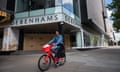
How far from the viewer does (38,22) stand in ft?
54.6

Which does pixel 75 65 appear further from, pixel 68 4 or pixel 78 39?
pixel 78 39

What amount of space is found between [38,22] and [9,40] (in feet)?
15.7

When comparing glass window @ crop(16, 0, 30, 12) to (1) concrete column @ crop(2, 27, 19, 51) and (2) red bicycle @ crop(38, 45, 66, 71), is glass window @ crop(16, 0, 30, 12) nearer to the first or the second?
(1) concrete column @ crop(2, 27, 19, 51)

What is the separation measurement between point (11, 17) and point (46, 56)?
45.7 feet

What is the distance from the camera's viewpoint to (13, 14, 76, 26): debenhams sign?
15695 millimetres

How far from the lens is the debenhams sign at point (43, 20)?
618 inches

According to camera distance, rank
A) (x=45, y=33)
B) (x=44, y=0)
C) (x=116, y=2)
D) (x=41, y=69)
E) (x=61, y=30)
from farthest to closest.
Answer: (x=45, y=33) → (x=44, y=0) → (x=61, y=30) → (x=116, y=2) → (x=41, y=69)

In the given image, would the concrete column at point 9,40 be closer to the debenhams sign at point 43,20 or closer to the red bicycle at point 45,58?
the debenhams sign at point 43,20

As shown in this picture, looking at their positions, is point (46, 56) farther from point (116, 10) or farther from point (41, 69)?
point (116, 10)

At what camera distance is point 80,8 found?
2266 centimetres

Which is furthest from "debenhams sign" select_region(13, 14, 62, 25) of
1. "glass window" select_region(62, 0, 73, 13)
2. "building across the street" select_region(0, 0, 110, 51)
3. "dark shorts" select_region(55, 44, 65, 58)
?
"dark shorts" select_region(55, 44, 65, 58)

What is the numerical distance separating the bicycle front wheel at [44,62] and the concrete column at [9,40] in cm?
1338

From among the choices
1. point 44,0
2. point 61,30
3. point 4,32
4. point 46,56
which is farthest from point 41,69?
point 4,32

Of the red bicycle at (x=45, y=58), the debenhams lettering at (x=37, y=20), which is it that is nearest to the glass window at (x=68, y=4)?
the debenhams lettering at (x=37, y=20)
